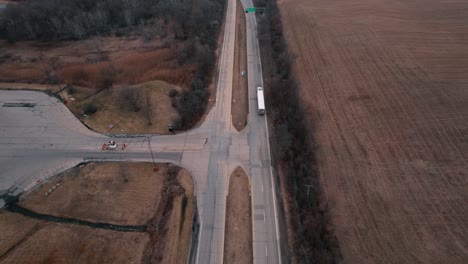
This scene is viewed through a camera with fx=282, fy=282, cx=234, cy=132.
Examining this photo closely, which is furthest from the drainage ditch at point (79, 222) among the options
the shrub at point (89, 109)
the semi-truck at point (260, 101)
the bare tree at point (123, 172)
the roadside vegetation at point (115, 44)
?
the semi-truck at point (260, 101)

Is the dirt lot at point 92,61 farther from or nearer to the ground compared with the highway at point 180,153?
farther from the ground

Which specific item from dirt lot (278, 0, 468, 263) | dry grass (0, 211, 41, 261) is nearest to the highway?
dry grass (0, 211, 41, 261)

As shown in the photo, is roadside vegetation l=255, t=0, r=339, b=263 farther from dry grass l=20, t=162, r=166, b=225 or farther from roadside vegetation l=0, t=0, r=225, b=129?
dry grass l=20, t=162, r=166, b=225

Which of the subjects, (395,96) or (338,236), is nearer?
(338,236)

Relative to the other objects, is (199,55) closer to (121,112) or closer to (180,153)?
(121,112)

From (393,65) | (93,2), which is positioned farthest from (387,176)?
(93,2)

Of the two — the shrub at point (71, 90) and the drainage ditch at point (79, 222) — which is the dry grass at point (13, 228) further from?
the shrub at point (71, 90)

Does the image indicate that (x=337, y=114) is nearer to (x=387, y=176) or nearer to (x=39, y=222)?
(x=387, y=176)
